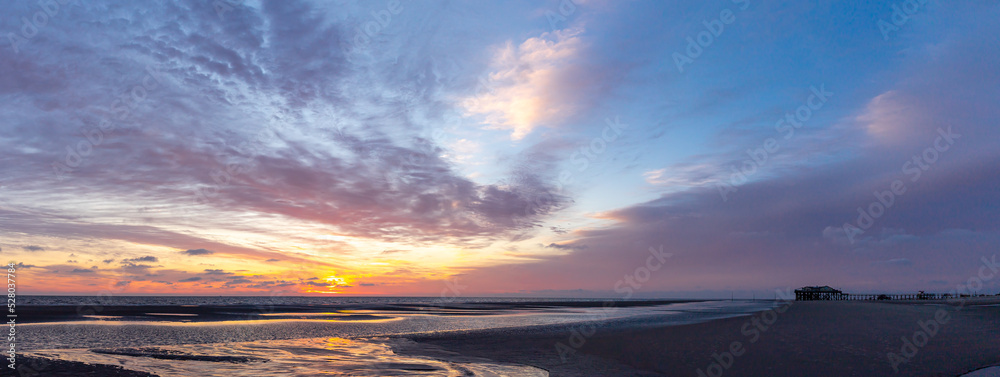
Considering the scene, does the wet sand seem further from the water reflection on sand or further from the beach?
the water reflection on sand

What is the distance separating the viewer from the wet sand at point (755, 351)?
16.9 meters

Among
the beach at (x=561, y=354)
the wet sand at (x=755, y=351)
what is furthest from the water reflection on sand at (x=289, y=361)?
the wet sand at (x=755, y=351)

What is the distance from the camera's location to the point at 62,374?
15312 millimetres

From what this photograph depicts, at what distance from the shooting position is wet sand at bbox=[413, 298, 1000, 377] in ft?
55.5

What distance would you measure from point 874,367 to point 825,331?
1273 cm

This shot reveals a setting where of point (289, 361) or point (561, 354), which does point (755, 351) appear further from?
point (289, 361)

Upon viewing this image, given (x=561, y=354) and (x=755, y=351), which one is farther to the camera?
(x=561, y=354)

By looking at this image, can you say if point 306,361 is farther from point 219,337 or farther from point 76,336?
point 76,336

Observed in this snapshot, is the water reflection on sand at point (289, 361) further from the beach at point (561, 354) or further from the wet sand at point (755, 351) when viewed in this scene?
the wet sand at point (755, 351)

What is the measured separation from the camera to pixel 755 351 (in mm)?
20453

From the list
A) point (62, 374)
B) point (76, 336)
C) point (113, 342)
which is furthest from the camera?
point (76, 336)

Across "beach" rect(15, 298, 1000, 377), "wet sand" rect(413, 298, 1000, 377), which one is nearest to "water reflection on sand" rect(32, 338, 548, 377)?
"beach" rect(15, 298, 1000, 377)

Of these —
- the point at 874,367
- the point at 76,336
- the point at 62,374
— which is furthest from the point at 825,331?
the point at 76,336

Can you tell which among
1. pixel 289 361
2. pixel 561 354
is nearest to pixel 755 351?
pixel 561 354
